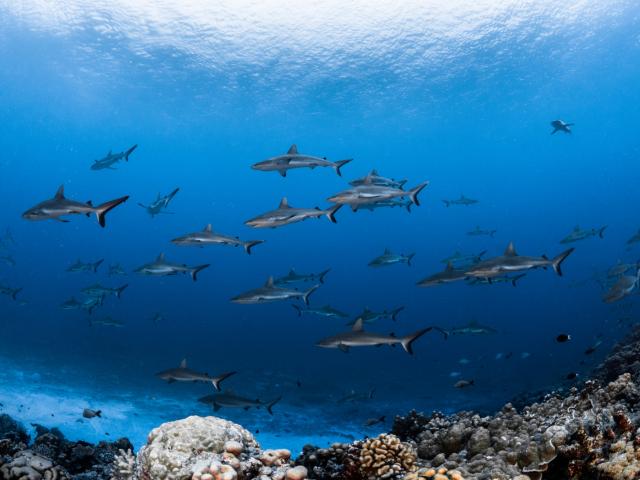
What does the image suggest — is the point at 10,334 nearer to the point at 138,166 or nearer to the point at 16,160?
the point at 16,160

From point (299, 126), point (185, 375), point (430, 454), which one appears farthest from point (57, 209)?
point (299, 126)

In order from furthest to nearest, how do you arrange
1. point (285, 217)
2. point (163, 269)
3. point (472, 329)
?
point (472, 329) < point (163, 269) < point (285, 217)

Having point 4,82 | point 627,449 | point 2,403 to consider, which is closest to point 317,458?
point 627,449

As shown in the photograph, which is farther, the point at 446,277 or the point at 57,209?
the point at 446,277

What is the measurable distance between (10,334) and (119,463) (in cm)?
2956

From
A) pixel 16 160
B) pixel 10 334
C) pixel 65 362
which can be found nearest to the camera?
pixel 65 362

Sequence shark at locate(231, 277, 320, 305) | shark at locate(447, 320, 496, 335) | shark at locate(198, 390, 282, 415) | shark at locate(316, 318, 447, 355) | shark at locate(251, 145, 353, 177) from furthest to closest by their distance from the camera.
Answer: shark at locate(447, 320, 496, 335) → shark at locate(198, 390, 282, 415) → shark at locate(231, 277, 320, 305) → shark at locate(251, 145, 353, 177) → shark at locate(316, 318, 447, 355)

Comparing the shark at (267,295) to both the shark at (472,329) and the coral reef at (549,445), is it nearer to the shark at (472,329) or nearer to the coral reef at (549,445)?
the coral reef at (549,445)

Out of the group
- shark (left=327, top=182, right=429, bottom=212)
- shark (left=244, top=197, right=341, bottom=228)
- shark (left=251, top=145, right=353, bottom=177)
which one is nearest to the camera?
shark (left=244, top=197, right=341, bottom=228)

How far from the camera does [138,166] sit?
125500 millimetres

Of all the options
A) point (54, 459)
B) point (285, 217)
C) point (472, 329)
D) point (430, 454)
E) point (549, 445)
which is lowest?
point (549, 445)

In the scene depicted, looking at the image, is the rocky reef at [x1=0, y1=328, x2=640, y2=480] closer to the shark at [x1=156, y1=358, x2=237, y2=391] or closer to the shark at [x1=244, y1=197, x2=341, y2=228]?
the shark at [x1=156, y1=358, x2=237, y2=391]

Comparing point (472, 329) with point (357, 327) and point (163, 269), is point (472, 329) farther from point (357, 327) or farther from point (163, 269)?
point (163, 269)

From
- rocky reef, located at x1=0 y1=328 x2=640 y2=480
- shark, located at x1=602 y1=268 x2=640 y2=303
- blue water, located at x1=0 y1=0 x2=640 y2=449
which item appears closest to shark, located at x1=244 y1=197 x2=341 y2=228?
rocky reef, located at x1=0 y1=328 x2=640 y2=480
